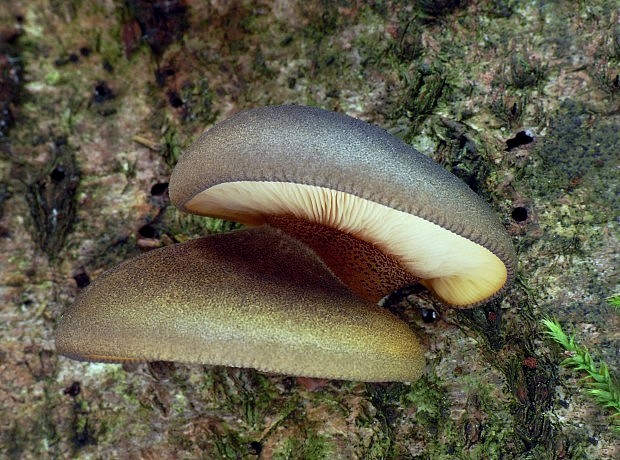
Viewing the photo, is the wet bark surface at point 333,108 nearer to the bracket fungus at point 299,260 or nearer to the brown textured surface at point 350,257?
the brown textured surface at point 350,257

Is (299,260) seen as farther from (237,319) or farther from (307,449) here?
(307,449)

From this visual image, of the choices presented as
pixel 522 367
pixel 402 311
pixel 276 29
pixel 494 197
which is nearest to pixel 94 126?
pixel 276 29

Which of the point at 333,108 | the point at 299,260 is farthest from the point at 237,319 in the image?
the point at 333,108

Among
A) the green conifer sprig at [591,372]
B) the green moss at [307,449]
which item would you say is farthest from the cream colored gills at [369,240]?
the green moss at [307,449]

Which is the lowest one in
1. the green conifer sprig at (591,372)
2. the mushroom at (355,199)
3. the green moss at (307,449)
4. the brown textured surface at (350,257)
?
the green moss at (307,449)

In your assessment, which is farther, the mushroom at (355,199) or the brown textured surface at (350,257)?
the brown textured surface at (350,257)

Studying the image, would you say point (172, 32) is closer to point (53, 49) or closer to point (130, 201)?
point (53, 49)
